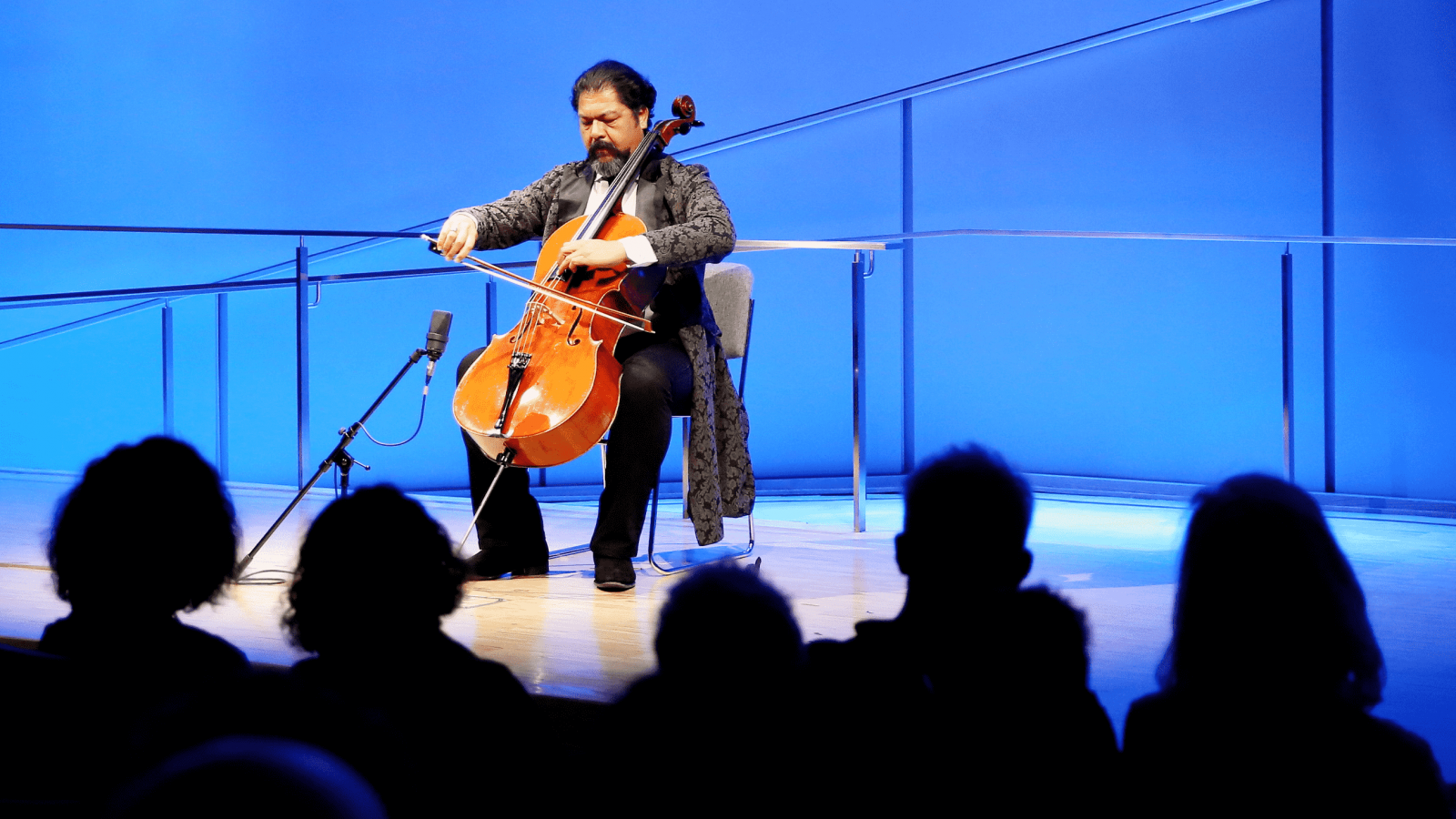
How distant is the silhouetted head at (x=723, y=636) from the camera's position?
0.72m

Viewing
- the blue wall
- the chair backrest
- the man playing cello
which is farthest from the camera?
the blue wall

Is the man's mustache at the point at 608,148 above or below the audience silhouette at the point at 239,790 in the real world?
above

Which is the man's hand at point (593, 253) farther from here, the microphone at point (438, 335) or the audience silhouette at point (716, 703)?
the audience silhouette at point (716, 703)

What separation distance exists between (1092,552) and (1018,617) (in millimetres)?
1560

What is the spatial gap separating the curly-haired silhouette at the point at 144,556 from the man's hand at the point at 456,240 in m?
0.93

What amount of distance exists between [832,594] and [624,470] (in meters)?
0.38

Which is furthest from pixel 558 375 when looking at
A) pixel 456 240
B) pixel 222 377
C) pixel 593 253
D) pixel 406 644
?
pixel 222 377

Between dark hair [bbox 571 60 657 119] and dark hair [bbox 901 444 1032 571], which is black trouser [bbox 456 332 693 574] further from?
dark hair [bbox 901 444 1032 571]

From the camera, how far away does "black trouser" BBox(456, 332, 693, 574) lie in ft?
6.55

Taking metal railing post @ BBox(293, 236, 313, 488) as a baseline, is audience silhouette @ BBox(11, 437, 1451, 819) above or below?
below

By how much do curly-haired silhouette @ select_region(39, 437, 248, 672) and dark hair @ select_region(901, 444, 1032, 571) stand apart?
0.56 meters

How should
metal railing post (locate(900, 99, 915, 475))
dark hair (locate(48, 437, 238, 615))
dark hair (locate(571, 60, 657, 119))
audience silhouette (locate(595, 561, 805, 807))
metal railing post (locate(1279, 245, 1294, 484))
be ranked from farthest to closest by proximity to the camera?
metal railing post (locate(900, 99, 915, 475))
metal railing post (locate(1279, 245, 1294, 484))
dark hair (locate(571, 60, 657, 119))
dark hair (locate(48, 437, 238, 615))
audience silhouette (locate(595, 561, 805, 807))

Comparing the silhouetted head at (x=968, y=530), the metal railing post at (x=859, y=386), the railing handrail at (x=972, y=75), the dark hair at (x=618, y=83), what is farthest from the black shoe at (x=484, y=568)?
the railing handrail at (x=972, y=75)

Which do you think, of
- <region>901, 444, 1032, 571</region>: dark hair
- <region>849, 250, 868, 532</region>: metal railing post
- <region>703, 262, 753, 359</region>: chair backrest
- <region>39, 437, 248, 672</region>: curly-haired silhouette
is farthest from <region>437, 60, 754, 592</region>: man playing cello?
<region>901, 444, 1032, 571</region>: dark hair
